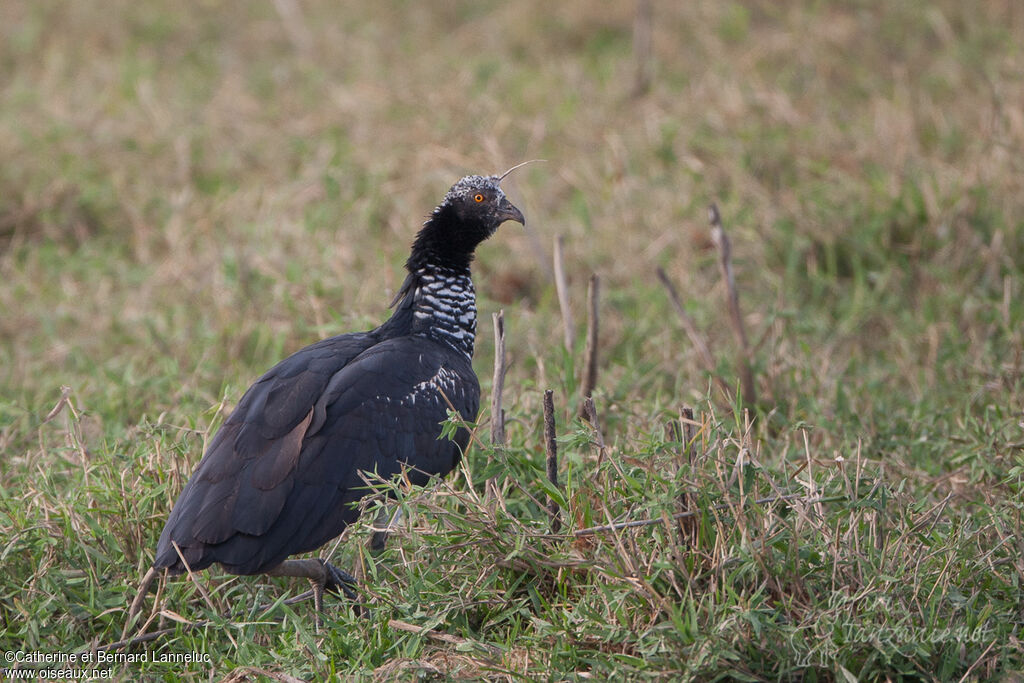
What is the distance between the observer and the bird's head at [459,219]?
4773 millimetres

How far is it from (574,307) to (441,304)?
1756 millimetres

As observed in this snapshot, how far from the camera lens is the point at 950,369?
18.0 ft

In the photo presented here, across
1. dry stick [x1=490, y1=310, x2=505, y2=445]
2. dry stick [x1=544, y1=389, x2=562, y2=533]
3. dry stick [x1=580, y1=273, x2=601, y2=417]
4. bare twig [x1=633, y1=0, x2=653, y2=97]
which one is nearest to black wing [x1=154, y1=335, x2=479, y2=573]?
dry stick [x1=490, y1=310, x2=505, y2=445]

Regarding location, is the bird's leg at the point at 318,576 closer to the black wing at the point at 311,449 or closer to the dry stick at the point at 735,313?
the black wing at the point at 311,449

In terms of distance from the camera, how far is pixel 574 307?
630 centimetres

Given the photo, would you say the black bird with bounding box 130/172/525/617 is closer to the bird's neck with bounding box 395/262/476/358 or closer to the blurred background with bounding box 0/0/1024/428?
the bird's neck with bounding box 395/262/476/358

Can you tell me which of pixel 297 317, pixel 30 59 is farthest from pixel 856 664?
pixel 30 59

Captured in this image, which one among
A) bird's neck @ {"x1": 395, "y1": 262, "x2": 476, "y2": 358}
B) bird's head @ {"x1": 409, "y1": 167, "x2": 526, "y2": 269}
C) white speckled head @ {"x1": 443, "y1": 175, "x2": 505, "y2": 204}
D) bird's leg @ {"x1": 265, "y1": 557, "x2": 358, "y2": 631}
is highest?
white speckled head @ {"x1": 443, "y1": 175, "x2": 505, "y2": 204}

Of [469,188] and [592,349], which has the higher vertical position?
[469,188]

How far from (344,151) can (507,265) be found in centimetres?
183

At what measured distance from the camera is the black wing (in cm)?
363

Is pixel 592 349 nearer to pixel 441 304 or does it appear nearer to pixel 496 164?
pixel 441 304

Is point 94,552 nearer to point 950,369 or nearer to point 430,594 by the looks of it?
point 430,594

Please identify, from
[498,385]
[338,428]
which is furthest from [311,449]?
[498,385]
